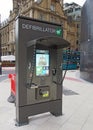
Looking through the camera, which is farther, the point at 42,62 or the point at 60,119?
the point at 60,119

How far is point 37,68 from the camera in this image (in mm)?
4191

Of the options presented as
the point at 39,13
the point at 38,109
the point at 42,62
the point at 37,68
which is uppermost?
the point at 39,13

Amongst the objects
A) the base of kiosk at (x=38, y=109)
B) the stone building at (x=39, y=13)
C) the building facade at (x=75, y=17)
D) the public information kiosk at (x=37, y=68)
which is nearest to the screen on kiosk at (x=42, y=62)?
the public information kiosk at (x=37, y=68)

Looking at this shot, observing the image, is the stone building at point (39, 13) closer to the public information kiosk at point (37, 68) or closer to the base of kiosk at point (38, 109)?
the public information kiosk at point (37, 68)

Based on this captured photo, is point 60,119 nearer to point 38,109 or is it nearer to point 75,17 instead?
point 38,109

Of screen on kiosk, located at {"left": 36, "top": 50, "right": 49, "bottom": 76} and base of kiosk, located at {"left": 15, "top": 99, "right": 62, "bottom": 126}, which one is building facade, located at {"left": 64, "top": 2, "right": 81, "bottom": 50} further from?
screen on kiosk, located at {"left": 36, "top": 50, "right": 49, "bottom": 76}

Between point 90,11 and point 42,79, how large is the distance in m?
7.43

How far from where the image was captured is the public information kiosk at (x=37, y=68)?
12.8ft

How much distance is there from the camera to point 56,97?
4.58m

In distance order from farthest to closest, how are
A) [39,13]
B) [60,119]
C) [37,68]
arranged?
[39,13]
[60,119]
[37,68]

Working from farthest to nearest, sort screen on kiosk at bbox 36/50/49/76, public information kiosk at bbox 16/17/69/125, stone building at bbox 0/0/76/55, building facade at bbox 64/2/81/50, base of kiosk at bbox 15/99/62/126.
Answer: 1. building facade at bbox 64/2/81/50
2. stone building at bbox 0/0/76/55
3. screen on kiosk at bbox 36/50/49/76
4. base of kiosk at bbox 15/99/62/126
5. public information kiosk at bbox 16/17/69/125

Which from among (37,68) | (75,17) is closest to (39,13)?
(75,17)

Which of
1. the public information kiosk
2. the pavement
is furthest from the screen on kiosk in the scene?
the pavement

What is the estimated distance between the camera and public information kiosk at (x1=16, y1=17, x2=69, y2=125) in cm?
389
